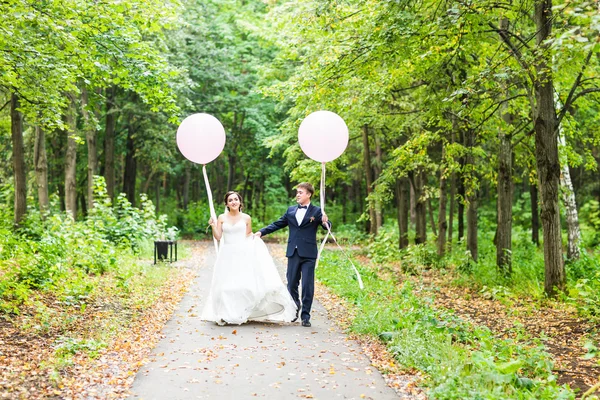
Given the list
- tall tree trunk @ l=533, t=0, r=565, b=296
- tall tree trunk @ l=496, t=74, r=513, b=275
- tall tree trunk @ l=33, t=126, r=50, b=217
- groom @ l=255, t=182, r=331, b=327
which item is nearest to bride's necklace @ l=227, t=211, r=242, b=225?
groom @ l=255, t=182, r=331, b=327

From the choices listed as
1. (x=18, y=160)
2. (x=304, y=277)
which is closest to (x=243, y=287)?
(x=304, y=277)

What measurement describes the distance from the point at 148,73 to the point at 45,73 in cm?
229

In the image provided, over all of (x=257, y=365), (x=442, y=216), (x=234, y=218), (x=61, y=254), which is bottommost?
(x=257, y=365)

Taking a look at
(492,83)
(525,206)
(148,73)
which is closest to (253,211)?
(525,206)

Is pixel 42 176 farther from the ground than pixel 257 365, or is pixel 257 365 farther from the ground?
pixel 42 176

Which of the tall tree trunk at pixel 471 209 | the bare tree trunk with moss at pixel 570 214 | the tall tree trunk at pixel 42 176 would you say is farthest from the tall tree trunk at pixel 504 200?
the tall tree trunk at pixel 42 176

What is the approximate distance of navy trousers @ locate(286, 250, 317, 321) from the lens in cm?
1001

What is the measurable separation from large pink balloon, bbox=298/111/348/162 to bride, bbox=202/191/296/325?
1.52 metres

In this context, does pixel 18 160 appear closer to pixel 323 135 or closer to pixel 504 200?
pixel 323 135

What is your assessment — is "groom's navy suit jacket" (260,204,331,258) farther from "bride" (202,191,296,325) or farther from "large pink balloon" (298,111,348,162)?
"large pink balloon" (298,111,348,162)

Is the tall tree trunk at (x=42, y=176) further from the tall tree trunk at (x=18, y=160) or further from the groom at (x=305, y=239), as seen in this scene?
the groom at (x=305, y=239)

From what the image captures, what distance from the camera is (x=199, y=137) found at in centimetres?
1035

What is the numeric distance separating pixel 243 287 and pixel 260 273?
14.4 inches

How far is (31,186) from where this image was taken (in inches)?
1089
